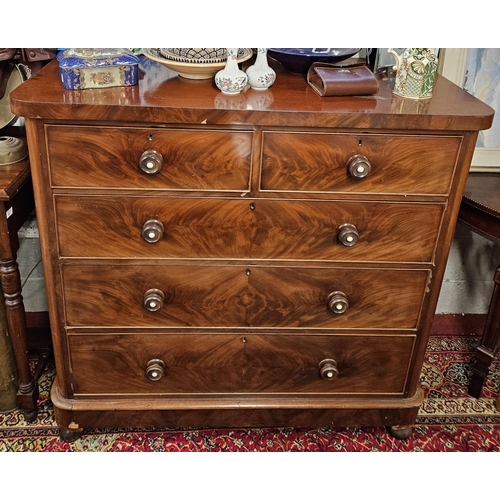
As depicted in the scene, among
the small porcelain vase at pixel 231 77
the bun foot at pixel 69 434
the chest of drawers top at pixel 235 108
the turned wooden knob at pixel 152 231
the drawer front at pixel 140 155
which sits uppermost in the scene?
the small porcelain vase at pixel 231 77

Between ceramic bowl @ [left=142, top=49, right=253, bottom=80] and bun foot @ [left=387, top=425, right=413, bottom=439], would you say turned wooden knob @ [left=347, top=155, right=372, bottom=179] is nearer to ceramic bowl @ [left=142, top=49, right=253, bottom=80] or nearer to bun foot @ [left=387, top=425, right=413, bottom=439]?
ceramic bowl @ [left=142, top=49, right=253, bottom=80]

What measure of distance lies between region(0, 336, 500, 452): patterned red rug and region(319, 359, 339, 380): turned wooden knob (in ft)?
0.97

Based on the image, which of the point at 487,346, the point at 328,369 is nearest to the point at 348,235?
the point at 328,369

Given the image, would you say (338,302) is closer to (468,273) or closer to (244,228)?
(244,228)

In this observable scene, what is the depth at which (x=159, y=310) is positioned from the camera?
1730 mm

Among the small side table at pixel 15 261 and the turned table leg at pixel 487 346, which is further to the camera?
the turned table leg at pixel 487 346

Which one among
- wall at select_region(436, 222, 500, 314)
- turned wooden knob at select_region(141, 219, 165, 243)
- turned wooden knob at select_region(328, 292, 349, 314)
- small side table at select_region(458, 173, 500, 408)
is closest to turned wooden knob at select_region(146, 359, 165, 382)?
Result: turned wooden knob at select_region(141, 219, 165, 243)

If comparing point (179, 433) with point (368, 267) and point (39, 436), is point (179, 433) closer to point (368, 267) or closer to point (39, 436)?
point (39, 436)

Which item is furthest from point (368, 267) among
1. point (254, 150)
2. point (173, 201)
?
point (173, 201)

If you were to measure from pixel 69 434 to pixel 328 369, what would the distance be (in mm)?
869

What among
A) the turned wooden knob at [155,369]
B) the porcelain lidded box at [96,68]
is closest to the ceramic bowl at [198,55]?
the porcelain lidded box at [96,68]

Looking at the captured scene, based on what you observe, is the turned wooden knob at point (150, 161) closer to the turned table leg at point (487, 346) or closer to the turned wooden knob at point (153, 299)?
the turned wooden knob at point (153, 299)

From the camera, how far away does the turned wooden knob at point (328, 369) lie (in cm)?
182

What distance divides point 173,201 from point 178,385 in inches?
24.5
